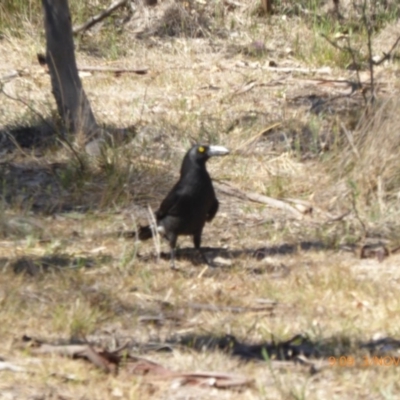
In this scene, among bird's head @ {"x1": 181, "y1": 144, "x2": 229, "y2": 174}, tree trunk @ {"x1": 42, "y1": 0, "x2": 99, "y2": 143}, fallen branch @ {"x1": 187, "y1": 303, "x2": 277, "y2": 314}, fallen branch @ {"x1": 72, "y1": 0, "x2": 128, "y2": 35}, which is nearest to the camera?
fallen branch @ {"x1": 187, "y1": 303, "x2": 277, "y2": 314}

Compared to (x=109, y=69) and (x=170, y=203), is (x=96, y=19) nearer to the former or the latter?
(x=109, y=69)

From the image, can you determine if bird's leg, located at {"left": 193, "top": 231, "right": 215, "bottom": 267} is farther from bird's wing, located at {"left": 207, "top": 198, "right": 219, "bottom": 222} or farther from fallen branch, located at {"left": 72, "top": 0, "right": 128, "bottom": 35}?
fallen branch, located at {"left": 72, "top": 0, "right": 128, "bottom": 35}

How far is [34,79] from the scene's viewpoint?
9.80m

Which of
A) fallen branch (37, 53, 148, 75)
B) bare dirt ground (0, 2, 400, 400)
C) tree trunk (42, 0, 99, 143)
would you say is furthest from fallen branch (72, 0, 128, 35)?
tree trunk (42, 0, 99, 143)

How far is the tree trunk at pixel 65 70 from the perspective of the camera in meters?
7.80

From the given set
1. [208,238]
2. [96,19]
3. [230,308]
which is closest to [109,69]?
[96,19]

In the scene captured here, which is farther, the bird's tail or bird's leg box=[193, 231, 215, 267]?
the bird's tail

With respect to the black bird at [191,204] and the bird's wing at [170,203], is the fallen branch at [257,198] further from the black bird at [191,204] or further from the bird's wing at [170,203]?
the bird's wing at [170,203]

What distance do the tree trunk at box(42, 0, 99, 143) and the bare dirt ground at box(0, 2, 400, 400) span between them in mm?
280

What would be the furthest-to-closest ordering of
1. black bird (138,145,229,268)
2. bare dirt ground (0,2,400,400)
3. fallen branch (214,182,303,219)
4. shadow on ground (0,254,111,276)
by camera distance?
fallen branch (214,182,303,219)
black bird (138,145,229,268)
shadow on ground (0,254,111,276)
bare dirt ground (0,2,400,400)

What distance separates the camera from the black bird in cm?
610

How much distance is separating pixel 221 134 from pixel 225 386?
165 inches

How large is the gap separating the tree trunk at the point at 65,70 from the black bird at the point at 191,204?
5.78 feet

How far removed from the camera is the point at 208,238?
21.9 feet
